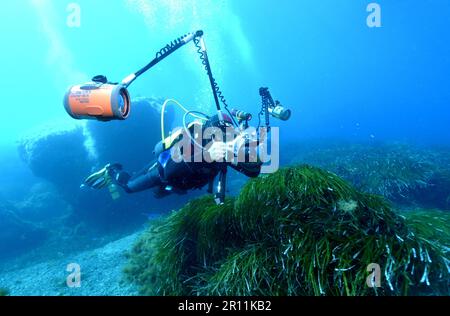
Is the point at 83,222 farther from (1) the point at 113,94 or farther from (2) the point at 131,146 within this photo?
(1) the point at 113,94

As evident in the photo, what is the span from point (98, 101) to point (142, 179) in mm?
3607

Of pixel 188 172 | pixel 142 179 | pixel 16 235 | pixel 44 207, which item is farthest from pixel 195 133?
pixel 44 207

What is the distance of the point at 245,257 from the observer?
403 cm

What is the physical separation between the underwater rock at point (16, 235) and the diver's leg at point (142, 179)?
8447mm

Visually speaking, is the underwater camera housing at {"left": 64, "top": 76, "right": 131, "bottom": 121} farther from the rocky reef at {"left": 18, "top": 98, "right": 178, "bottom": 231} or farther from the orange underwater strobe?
the rocky reef at {"left": 18, "top": 98, "right": 178, "bottom": 231}

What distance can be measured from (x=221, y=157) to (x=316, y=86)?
186470 mm

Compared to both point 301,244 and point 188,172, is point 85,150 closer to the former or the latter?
point 188,172

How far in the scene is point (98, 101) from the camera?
12.3 ft

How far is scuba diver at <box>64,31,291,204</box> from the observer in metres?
3.71

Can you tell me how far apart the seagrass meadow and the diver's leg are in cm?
160

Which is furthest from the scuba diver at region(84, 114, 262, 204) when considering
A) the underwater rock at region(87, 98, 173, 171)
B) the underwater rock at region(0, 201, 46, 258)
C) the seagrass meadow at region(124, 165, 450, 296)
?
the underwater rock at region(0, 201, 46, 258)

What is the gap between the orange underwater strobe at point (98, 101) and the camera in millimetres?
3701

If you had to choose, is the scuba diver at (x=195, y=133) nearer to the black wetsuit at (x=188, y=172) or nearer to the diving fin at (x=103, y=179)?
the black wetsuit at (x=188, y=172)
